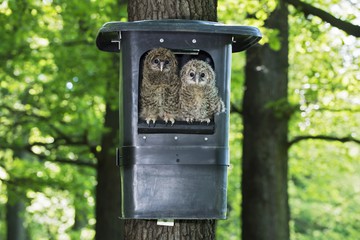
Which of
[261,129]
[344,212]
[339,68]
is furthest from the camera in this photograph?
[344,212]

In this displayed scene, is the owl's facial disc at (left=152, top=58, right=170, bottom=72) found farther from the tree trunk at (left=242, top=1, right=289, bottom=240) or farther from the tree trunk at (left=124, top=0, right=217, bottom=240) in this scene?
the tree trunk at (left=242, top=1, right=289, bottom=240)

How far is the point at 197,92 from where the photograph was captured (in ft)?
11.8

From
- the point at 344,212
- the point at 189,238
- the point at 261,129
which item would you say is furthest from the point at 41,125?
the point at 344,212

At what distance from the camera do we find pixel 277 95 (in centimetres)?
1055

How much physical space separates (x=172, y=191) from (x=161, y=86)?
0.52 m

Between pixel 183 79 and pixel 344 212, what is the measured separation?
16840mm

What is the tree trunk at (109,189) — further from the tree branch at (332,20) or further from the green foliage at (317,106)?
the tree branch at (332,20)

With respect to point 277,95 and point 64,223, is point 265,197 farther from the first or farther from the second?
point 64,223

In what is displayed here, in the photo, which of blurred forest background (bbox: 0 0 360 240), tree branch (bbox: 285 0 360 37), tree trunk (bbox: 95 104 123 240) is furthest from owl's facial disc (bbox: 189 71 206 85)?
tree trunk (bbox: 95 104 123 240)

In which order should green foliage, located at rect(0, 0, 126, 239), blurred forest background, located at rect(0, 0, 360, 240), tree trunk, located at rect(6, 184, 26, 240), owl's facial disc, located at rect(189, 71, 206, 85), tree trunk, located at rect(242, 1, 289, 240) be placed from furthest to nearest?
1. tree trunk, located at rect(6, 184, 26, 240)
2. tree trunk, located at rect(242, 1, 289, 240)
3. green foliage, located at rect(0, 0, 126, 239)
4. blurred forest background, located at rect(0, 0, 360, 240)
5. owl's facial disc, located at rect(189, 71, 206, 85)

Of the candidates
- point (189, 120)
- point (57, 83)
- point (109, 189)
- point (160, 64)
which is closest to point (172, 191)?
point (189, 120)

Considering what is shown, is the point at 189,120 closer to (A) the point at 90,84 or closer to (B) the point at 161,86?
(B) the point at 161,86

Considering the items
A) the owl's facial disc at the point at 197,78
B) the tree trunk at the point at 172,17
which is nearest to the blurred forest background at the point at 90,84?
the tree trunk at the point at 172,17

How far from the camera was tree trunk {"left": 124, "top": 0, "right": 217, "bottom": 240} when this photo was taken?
12.9ft
